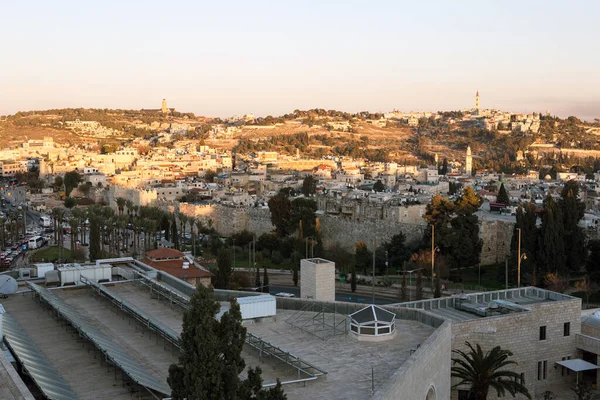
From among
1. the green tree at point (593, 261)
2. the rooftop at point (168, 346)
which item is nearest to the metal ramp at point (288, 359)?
the rooftop at point (168, 346)

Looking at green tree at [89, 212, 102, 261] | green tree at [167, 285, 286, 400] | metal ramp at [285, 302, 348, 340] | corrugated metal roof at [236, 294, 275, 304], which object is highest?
green tree at [167, 285, 286, 400]

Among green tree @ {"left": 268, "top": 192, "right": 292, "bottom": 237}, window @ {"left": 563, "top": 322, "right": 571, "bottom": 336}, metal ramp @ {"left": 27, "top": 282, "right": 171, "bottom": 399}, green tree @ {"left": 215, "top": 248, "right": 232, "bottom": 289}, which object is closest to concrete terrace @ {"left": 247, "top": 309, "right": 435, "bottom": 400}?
metal ramp @ {"left": 27, "top": 282, "right": 171, "bottom": 399}

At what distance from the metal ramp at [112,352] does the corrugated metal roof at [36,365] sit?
0.61 metres

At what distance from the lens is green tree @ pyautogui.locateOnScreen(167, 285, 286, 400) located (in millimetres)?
6840

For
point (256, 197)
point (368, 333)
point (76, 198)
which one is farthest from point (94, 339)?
point (76, 198)

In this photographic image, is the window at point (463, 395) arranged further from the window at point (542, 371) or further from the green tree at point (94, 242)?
the green tree at point (94, 242)

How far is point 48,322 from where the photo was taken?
11.4m

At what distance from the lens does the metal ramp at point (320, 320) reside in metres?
11.2

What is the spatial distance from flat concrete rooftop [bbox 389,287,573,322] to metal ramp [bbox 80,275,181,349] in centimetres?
459

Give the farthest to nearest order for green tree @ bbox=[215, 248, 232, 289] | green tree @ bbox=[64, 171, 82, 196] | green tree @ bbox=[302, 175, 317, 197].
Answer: green tree @ bbox=[64, 171, 82, 196] < green tree @ bbox=[302, 175, 317, 197] < green tree @ bbox=[215, 248, 232, 289]

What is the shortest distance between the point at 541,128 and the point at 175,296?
470 ft

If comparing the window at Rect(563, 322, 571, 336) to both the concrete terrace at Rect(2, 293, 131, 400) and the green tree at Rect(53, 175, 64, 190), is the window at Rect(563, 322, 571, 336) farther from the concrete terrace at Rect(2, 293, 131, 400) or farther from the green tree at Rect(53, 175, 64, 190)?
the green tree at Rect(53, 175, 64, 190)

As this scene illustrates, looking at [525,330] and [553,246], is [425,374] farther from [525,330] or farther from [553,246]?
[553,246]

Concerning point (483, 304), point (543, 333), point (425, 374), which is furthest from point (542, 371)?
point (425, 374)
